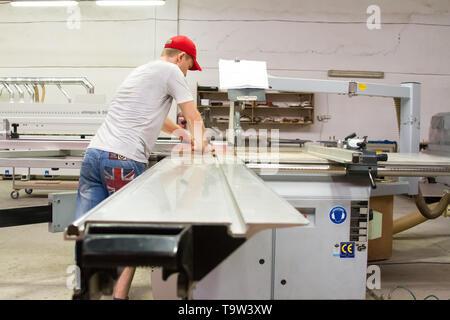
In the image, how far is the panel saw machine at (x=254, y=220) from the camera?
1.96ft

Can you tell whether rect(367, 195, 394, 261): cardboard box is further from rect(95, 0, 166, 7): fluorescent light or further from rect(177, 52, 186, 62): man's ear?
rect(95, 0, 166, 7): fluorescent light

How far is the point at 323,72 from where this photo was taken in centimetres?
629

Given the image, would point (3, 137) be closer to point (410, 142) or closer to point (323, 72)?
point (410, 142)

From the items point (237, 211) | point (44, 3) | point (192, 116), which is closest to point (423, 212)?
point (192, 116)

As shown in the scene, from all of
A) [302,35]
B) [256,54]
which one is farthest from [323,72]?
[256,54]

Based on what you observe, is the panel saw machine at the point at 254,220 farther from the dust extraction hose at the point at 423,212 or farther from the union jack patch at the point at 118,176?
the union jack patch at the point at 118,176

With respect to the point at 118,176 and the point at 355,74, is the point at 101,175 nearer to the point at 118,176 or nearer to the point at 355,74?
the point at 118,176

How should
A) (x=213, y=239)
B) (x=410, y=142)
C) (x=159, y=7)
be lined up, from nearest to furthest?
(x=213, y=239)
(x=410, y=142)
(x=159, y=7)

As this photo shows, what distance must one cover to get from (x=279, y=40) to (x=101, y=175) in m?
5.45

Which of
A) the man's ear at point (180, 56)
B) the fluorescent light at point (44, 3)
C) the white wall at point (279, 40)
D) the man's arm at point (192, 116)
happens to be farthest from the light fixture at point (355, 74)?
the man's arm at point (192, 116)

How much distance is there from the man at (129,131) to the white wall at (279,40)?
15.9 feet

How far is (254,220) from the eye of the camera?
24.2 inches

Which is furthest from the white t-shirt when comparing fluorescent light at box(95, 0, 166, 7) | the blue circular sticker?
fluorescent light at box(95, 0, 166, 7)

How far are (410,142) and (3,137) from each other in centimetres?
272
